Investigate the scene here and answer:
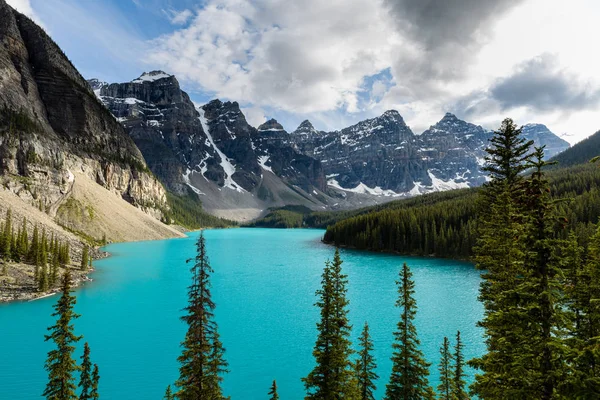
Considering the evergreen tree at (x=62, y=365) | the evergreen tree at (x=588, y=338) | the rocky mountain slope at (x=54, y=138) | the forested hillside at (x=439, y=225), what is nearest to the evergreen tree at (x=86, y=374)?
the evergreen tree at (x=62, y=365)

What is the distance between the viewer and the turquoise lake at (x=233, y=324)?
23.2 m

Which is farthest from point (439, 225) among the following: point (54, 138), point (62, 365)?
point (54, 138)

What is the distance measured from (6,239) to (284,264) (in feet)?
161

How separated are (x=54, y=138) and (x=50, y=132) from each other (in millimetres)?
8205

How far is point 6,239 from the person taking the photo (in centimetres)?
4825

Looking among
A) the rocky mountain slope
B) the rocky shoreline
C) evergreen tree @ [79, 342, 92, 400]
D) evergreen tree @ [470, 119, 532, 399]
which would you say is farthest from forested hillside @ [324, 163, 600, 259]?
the rocky mountain slope

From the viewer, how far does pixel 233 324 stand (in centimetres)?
3491

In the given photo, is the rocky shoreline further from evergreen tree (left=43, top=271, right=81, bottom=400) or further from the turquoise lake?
evergreen tree (left=43, top=271, right=81, bottom=400)

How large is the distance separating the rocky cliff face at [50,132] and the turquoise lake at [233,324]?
157ft

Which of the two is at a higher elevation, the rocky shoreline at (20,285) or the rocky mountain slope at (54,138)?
the rocky mountain slope at (54,138)

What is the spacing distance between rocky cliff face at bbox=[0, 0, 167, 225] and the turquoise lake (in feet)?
157

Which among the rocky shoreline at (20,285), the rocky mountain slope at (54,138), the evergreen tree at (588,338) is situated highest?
the rocky mountain slope at (54,138)

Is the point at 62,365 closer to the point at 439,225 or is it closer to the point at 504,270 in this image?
the point at 504,270

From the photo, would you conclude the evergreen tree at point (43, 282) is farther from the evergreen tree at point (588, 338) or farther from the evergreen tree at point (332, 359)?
the evergreen tree at point (588, 338)
